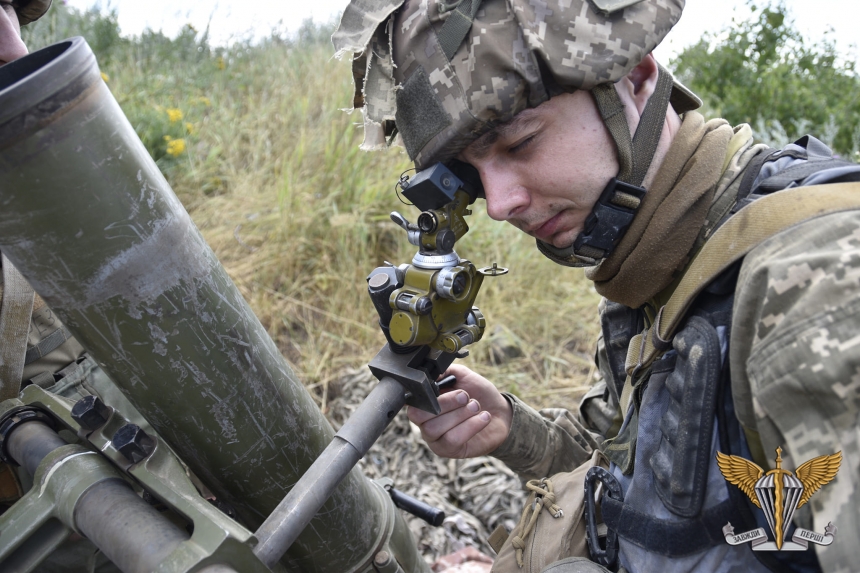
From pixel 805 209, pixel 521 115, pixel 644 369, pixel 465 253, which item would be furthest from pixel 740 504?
pixel 465 253

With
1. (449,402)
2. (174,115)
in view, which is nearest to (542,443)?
(449,402)

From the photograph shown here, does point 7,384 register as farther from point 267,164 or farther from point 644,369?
point 267,164

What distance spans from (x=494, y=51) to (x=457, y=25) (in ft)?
0.38

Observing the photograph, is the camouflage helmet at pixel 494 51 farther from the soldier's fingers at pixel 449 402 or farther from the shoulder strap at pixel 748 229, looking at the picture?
the soldier's fingers at pixel 449 402

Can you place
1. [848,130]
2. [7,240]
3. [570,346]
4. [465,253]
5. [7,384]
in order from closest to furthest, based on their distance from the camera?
[7,240]
[7,384]
[570,346]
[465,253]
[848,130]

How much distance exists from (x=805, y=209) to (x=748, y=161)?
398 mm

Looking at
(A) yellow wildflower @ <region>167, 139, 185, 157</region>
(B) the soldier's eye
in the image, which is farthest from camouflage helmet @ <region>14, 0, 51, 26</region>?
(A) yellow wildflower @ <region>167, 139, 185, 157</region>

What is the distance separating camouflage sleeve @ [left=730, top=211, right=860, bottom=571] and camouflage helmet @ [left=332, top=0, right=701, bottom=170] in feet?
2.06

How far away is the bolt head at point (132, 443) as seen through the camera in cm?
128

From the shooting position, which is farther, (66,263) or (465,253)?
(465,253)

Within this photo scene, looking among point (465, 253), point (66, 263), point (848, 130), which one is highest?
point (66, 263)

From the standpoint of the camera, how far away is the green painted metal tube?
102cm

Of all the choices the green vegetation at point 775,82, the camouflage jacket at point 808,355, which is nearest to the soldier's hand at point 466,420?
the camouflage jacket at point 808,355

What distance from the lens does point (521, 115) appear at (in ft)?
5.11
